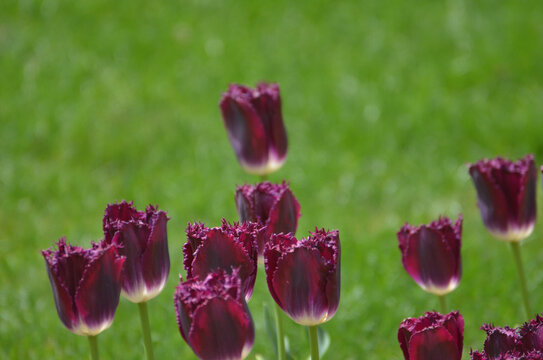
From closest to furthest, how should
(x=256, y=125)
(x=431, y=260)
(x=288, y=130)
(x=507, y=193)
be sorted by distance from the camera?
(x=431, y=260) < (x=507, y=193) < (x=256, y=125) < (x=288, y=130)

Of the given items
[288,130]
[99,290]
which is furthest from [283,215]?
[288,130]

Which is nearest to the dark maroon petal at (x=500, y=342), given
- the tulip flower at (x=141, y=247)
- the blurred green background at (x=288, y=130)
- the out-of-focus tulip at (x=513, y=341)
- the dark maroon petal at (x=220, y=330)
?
the out-of-focus tulip at (x=513, y=341)

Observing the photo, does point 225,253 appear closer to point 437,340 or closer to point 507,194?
point 437,340

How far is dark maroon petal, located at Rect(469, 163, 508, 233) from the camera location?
1.76m

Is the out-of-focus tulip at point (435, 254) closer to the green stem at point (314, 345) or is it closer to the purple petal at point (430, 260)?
the purple petal at point (430, 260)

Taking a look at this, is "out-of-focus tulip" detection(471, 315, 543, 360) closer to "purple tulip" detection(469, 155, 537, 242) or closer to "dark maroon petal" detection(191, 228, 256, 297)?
"dark maroon petal" detection(191, 228, 256, 297)

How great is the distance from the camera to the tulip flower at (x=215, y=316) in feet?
3.79

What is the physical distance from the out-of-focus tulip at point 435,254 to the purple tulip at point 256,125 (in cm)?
46

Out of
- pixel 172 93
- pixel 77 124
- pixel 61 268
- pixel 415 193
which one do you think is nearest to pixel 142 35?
pixel 172 93

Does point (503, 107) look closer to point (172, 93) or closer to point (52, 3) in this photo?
point (172, 93)

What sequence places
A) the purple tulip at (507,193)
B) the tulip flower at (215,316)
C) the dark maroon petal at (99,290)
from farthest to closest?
the purple tulip at (507,193)
the dark maroon petal at (99,290)
the tulip flower at (215,316)

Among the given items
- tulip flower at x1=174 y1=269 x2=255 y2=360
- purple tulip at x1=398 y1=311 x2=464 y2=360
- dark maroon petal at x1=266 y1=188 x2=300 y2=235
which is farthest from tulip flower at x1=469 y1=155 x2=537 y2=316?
tulip flower at x1=174 y1=269 x2=255 y2=360

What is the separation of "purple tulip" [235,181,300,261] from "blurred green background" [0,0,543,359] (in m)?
1.04

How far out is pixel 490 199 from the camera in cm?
179
